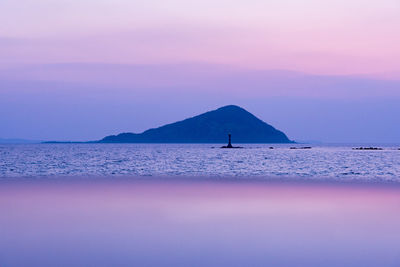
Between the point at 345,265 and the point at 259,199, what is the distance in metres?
14.0

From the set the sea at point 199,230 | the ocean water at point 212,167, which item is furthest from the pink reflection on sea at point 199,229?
the ocean water at point 212,167

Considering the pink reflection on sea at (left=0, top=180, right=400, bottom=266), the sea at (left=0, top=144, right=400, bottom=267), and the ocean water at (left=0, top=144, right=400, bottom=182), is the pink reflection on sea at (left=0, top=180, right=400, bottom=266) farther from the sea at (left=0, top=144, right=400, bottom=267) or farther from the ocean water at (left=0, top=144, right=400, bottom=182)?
the ocean water at (left=0, top=144, right=400, bottom=182)

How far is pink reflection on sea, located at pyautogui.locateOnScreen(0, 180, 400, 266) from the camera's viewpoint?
A: 12.1 meters

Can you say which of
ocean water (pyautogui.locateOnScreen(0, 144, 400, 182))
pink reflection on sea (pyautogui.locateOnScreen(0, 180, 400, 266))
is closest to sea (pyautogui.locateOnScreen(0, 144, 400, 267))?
pink reflection on sea (pyautogui.locateOnScreen(0, 180, 400, 266))

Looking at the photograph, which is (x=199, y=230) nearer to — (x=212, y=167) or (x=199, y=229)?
(x=199, y=229)

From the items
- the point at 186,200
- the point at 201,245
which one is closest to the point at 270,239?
Answer: the point at 201,245

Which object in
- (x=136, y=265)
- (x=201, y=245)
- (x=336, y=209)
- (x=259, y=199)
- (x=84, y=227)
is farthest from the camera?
(x=259, y=199)

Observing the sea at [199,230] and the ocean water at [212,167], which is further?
the ocean water at [212,167]

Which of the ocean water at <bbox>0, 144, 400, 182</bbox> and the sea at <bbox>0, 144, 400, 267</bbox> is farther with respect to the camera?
the ocean water at <bbox>0, 144, 400, 182</bbox>

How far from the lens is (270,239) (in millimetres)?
14461

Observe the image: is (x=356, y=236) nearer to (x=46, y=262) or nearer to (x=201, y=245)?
(x=201, y=245)

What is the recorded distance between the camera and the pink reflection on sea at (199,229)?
12109 mm

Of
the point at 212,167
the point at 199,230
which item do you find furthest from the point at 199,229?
the point at 212,167

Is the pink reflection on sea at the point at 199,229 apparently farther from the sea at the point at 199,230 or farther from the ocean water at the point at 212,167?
the ocean water at the point at 212,167
